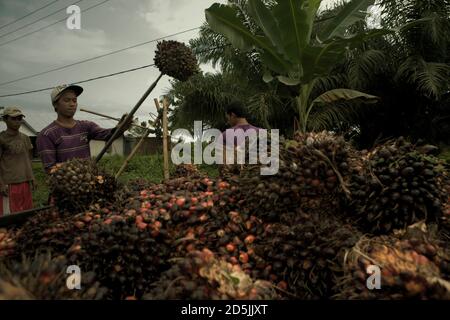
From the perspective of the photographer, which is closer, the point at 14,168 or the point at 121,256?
the point at 121,256

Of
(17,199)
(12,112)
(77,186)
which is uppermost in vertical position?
(12,112)

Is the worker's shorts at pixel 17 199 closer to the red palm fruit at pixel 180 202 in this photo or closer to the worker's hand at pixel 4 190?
the worker's hand at pixel 4 190

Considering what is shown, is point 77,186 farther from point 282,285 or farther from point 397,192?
point 397,192

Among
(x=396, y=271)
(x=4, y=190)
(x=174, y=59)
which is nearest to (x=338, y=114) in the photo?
(x=4, y=190)

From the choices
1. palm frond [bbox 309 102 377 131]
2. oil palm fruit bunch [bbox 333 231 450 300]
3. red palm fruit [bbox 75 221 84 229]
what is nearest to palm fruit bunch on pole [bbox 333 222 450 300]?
oil palm fruit bunch [bbox 333 231 450 300]

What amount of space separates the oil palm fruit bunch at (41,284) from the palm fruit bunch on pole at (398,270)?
622 millimetres

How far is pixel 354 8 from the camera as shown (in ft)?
14.9

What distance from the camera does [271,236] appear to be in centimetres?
113

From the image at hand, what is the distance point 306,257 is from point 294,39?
3232 mm

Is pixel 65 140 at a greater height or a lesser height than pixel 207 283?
greater

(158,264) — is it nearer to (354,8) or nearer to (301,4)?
(301,4)

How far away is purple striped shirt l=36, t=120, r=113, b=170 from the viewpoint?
2496mm

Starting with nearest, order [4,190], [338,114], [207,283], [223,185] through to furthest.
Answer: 1. [207,283]
2. [223,185]
3. [4,190]
4. [338,114]
